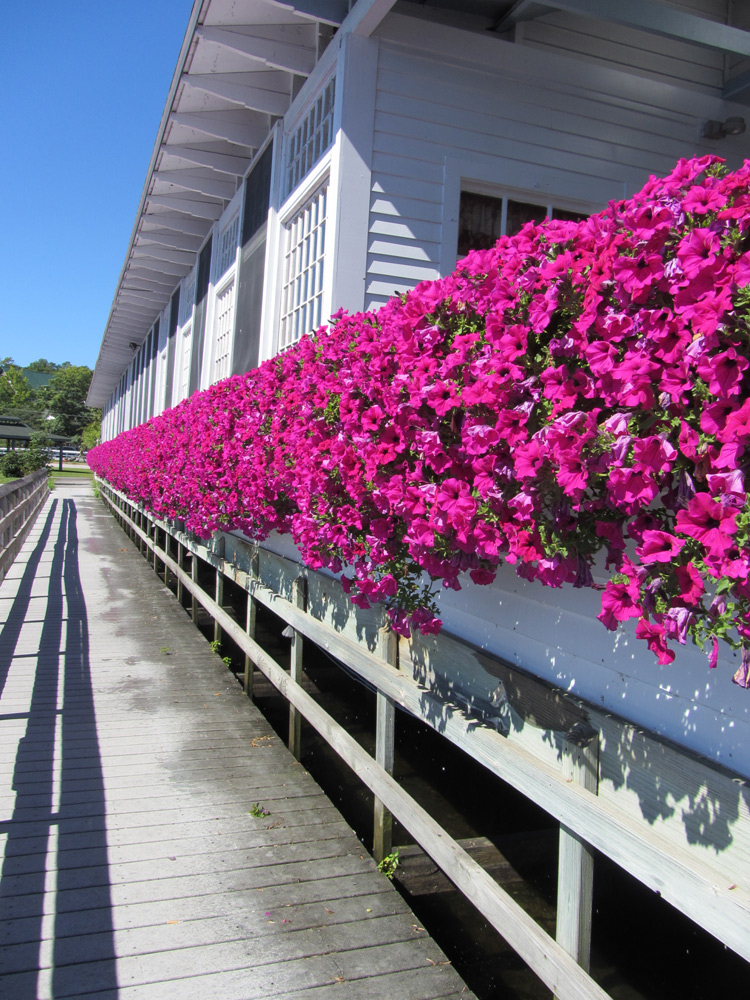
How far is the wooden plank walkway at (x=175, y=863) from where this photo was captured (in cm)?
262

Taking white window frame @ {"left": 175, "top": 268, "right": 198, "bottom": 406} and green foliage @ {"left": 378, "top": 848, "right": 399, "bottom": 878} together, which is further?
white window frame @ {"left": 175, "top": 268, "right": 198, "bottom": 406}

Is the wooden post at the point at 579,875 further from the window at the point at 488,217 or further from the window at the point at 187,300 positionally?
the window at the point at 187,300

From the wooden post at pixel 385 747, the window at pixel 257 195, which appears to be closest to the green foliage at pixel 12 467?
the window at pixel 257 195

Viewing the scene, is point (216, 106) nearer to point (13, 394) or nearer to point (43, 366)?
point (13, 394)

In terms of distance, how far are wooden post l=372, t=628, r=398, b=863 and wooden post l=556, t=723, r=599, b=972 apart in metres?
1.30

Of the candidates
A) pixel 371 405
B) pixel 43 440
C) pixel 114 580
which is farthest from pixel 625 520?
pixel 43 440

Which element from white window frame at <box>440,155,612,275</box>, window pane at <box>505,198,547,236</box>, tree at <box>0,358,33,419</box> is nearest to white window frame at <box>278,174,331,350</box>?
white window frame at <box>440,155,612,275</box>

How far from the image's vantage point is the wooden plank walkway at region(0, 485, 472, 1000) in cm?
262

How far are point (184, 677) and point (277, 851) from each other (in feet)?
9.85

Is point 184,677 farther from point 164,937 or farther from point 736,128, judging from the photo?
point 736,128

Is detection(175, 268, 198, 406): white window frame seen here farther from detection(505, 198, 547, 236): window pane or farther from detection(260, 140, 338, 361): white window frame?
detection(505, 198, 547, 236): window pane

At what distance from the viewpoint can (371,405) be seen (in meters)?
3.00

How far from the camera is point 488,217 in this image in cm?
635

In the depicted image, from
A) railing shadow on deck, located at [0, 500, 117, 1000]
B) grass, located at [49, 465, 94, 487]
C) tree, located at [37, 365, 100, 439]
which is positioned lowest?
railing shadow on deck, located at [0, 500, 117, 1000]
